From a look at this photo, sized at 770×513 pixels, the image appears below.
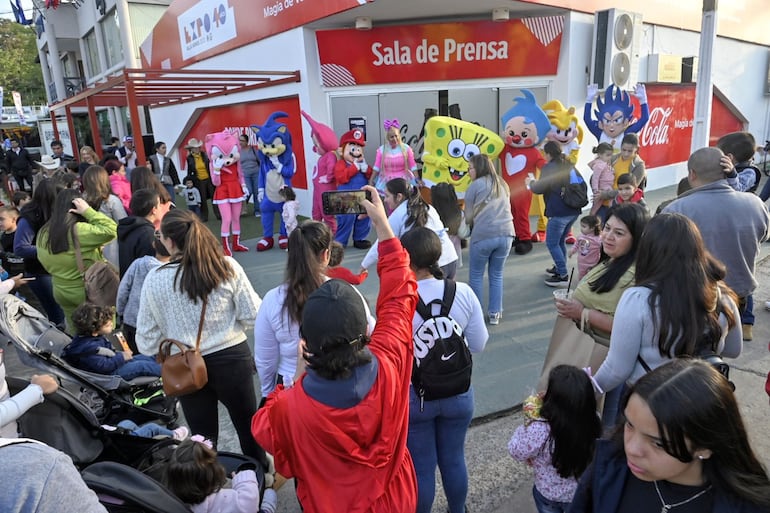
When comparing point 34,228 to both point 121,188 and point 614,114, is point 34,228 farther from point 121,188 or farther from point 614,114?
point 614,114

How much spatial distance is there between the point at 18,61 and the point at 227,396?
155ft

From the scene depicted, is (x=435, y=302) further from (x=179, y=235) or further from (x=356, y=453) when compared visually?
(x=179, y=235)

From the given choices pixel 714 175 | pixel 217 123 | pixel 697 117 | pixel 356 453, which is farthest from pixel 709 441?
pixel 217 123

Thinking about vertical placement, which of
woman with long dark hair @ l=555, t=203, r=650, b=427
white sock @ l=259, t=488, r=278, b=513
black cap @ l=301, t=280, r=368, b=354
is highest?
black cap @ l=301, t=280, r=368, b=354

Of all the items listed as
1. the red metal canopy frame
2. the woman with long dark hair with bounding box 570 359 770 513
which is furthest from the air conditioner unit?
the woman with long dark hair with bounding box 570 359 770 513

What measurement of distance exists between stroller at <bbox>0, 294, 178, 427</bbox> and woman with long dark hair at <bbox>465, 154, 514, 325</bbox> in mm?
2864

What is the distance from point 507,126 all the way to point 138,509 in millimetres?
6860

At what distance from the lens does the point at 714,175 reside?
3131 millimetres

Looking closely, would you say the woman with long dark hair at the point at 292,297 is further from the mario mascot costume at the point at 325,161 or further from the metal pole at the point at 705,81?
the metal pole at the point at 705,81

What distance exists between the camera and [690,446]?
4.03ft

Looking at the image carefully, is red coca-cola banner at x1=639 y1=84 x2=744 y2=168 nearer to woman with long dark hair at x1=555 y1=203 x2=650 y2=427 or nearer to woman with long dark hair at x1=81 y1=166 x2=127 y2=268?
woman with long dark hair at x1=555 y1=203 x2=650 y2=427

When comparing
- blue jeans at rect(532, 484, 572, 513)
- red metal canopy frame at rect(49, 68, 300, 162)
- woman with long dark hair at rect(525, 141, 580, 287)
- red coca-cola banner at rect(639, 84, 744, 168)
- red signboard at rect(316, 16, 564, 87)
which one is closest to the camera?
blue jeans at rect(532, 484, 572, 513)

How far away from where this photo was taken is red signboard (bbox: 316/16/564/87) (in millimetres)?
8445

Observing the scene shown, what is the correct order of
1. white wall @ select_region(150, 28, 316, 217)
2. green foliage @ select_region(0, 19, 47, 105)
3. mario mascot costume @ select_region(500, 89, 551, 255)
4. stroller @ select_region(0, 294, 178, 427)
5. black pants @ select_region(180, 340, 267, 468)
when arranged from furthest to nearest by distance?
green foliage @ select_region(0, 19, 47, 105)
white wall @ select_region(150, 28, 316, 217)
mario mascot costume @ select_region(500, 89, 551, 255)
stroller @ select_region(0, 294, 178, 427)
black pants @ select_region(180, 340, 267, 468)
